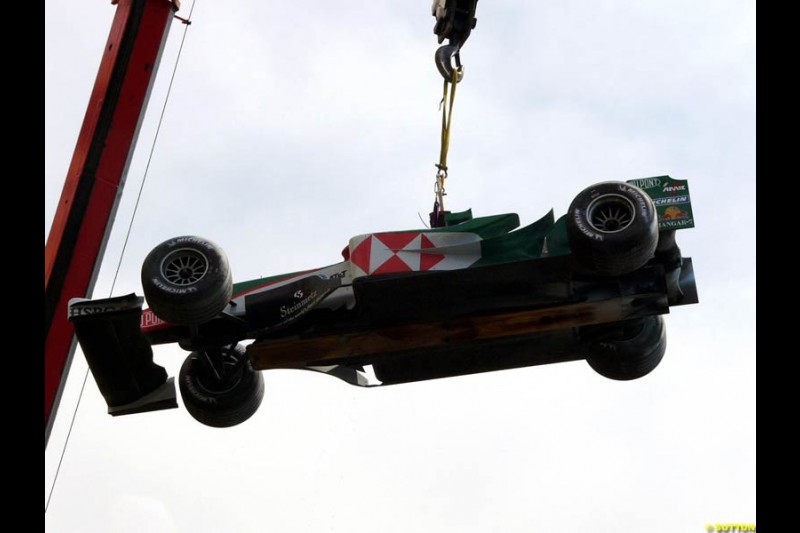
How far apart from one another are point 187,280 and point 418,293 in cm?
194

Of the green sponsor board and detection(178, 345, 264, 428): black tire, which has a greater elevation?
the green sponsor board

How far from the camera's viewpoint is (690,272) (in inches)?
390

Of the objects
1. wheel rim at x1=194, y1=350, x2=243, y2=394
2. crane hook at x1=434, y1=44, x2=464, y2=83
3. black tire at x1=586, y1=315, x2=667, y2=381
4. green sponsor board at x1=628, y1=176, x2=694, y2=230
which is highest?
crane hook at x1=434, y1=44, x2=464, y2=83

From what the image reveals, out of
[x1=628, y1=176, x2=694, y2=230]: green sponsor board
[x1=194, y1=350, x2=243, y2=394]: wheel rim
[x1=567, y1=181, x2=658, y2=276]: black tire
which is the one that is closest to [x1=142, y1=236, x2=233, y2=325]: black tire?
[x1=194, y1=350, x2=243, y2=394]: wheel rim

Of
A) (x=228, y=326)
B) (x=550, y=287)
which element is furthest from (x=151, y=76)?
(x=550, y=287)

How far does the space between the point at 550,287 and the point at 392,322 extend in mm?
1381

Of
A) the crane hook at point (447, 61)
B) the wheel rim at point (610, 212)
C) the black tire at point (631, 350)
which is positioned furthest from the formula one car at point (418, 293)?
the crane hook at point (447, 61)

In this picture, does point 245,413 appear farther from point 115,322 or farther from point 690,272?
point 690,272

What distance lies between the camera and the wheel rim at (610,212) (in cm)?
927

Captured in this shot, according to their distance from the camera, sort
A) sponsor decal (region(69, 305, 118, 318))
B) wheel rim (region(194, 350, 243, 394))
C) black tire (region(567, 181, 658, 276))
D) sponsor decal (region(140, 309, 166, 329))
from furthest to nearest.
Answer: wheel rim (region(194, 350, 243, 394)), sponsor decal (region(140, 309, 166, 329)), sponsor decal (region(69, 305, 118, 318)), black tire (region(567, 181, 658, 276))

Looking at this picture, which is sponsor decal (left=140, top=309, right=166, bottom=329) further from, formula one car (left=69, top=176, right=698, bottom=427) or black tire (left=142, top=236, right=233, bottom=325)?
black tire (left=142, top=236, right=233, bottom=325)

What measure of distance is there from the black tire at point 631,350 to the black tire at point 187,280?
364cm

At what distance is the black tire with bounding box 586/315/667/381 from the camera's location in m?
10.9

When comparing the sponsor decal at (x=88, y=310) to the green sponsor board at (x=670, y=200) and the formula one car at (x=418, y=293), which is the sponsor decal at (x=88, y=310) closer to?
the formula one car at (x=418, y=293)
